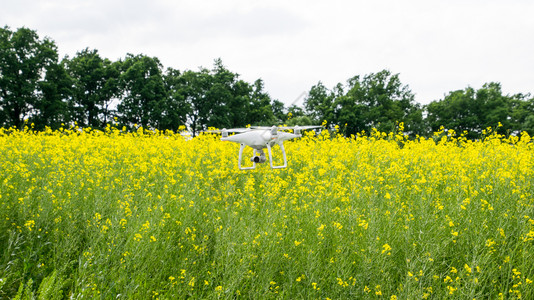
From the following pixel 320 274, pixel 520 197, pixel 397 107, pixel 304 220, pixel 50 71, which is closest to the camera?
pixel 320 274

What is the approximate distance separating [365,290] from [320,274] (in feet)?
1.65

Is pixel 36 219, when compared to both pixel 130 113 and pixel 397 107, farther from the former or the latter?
pixel 397 107

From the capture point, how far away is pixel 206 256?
3570 millimetres

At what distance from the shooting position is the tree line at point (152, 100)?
84.6ft

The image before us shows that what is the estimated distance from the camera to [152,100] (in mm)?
29203

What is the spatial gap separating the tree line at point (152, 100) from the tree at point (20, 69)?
0.06 meters

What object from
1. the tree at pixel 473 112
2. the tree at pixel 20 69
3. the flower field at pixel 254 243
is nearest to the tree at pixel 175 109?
the tree at pixel 20 69

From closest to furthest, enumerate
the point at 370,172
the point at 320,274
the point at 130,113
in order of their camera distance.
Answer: the point at 320,274 → the point at 370,172 → the point at 130,113

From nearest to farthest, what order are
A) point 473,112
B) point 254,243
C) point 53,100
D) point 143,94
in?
1. point 254,243
2. point 53,100
3. point 143,94
4. point 473,112

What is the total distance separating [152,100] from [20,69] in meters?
10.1

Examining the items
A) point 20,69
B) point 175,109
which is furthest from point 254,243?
point 20,69

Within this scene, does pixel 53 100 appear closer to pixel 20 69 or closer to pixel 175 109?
pixel 20 69

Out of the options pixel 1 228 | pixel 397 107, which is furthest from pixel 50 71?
pixel 397 107

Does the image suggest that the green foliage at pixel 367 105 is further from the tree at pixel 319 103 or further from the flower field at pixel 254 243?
the flower field at pixel 254 243
